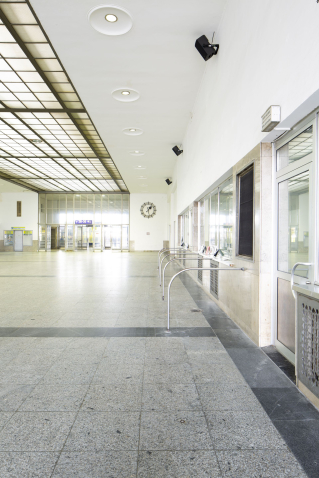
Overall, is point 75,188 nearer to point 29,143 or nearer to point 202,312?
point 29,143

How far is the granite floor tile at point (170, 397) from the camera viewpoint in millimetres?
2010

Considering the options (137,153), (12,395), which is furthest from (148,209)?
(12,395)

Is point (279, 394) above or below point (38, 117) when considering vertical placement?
below

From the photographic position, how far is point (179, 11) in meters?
4.35

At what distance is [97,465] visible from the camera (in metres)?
1.48

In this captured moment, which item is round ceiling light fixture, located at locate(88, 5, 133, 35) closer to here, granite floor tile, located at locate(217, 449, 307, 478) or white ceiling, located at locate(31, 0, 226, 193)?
white ceiling, located at locate(31, 0, 226, 193)

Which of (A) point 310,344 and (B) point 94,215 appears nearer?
(A) point 310,344

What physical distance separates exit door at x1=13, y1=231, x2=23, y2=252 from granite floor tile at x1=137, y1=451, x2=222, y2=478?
80.0ft

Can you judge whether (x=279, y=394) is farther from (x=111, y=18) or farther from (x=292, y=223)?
(x=111, y=18)

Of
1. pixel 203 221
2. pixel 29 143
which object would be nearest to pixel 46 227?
pixel 29 143

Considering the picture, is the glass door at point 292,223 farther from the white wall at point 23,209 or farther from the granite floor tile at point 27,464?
the white wall at point 23,209

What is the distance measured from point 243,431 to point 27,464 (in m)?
1.14

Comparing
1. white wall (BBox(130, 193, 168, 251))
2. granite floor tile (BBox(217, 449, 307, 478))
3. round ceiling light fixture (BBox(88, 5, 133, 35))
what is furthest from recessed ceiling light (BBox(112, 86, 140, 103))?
white wall (BBox(130, 193, 168, 251))

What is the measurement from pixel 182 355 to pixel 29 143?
1200 cm
